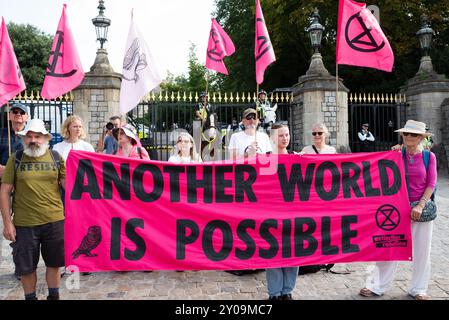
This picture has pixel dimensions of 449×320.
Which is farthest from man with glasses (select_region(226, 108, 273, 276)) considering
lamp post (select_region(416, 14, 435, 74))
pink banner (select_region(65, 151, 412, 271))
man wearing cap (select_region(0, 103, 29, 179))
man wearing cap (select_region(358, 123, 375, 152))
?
lamp post (select_region(416, 14, 435, 74))

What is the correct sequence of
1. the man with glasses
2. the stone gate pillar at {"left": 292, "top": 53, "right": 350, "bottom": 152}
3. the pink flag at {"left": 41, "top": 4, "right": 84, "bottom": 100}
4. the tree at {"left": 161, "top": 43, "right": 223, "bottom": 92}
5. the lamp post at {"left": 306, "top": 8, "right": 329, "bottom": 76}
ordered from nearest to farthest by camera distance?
1. the pink flag at {"left": 41, "top": 4, "right": 84, "bottom": 100}
2. the man with glasses
3. the stone gate pillar at {"left": 292, "top": 53, "right": 350, "bottom": 152}
4. the lamp post at {"left": 306, "top": 8, "right": 329, "bottom": 76}
5. the tree at {"left": 161, "top": 43, "right": 223, "bottom": 92}

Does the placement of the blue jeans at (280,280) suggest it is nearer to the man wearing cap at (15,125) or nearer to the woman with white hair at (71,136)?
the woman with white hair at (71,136)

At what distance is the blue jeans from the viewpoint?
410cm

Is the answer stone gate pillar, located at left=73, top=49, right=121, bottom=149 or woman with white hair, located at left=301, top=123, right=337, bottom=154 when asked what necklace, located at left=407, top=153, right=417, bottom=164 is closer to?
woman with white hair, located at left=301, top=123, right=337, bottom=154

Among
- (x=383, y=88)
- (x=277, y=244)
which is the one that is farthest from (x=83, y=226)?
(x=383, y=88)

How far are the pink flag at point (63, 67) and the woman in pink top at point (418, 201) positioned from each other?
13.6 ft

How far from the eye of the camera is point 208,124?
12820 millimetres

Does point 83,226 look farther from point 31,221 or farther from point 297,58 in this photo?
point 297,58

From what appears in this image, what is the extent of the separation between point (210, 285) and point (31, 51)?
129ft

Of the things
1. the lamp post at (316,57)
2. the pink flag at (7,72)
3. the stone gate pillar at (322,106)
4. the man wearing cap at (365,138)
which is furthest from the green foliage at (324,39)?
the pink flag at (7,72)

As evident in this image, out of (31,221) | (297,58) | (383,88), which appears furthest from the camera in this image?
(297,58)

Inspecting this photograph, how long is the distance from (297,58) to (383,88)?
780 centimetres

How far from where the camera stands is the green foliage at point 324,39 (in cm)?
2256

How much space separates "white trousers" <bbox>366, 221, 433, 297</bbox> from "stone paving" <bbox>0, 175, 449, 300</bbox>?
128mm
